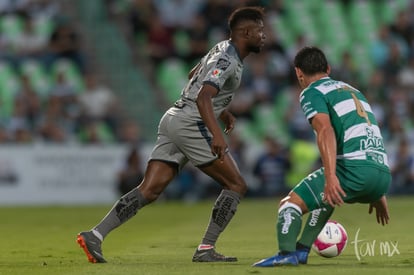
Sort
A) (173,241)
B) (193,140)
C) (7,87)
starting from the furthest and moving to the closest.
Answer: (7,87)
(173,241)
(193,140)

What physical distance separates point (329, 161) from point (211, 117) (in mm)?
1288

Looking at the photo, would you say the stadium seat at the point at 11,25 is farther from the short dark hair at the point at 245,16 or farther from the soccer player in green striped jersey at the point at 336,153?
Answer: the soccer player in green striped jersey at the point at 336,153

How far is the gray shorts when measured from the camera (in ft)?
31.8

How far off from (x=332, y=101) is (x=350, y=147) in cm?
40

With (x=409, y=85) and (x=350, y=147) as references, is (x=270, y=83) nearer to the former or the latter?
(x=409, y=85)

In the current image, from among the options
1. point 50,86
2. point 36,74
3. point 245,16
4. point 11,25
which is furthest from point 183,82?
point 245,16

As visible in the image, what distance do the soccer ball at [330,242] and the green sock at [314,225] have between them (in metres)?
0.59

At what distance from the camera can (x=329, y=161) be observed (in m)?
8.31

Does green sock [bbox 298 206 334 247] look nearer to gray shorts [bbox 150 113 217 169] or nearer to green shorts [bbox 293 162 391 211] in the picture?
green shorts [bbox 293 162 391 211]

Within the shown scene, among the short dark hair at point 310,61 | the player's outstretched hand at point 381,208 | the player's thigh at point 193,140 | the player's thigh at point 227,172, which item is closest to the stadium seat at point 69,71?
the player's thigh at point 193,140

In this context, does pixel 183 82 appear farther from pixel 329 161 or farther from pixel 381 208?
pixel 329 161

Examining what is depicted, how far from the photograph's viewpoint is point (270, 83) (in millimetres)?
23344

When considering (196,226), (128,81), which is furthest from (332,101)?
(128,81)

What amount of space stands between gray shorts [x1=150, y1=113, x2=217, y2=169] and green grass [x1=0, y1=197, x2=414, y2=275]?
0.92 meters
